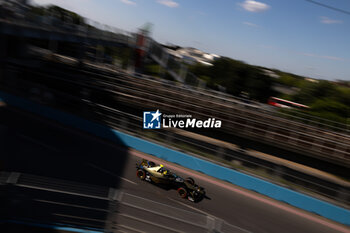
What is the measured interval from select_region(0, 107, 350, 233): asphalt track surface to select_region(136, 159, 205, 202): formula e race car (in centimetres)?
21

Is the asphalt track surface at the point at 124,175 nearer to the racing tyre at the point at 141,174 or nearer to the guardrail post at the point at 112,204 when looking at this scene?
the racing tyre at the point at 141,174

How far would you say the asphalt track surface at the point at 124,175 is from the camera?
7535mm

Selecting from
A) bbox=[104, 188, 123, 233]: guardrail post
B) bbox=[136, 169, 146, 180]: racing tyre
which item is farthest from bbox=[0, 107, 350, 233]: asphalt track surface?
bbox=[104, 188, 123, 233]: guardrail post

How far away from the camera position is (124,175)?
8539mm

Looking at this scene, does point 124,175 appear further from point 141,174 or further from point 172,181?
point 172,181

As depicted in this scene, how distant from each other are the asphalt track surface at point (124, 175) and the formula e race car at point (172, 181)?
0.21 m

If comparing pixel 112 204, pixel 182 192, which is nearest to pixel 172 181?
pixel 182 192

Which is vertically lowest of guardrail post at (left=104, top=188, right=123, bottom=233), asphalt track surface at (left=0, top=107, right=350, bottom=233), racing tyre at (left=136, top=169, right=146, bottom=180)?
asphalt track surface at (left=0, top=107, right=350, bottom=233)

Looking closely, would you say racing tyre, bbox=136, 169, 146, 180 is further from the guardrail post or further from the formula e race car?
the guardrail post

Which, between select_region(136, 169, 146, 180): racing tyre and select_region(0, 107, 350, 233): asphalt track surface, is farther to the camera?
select_region(136, 169, 146, 180): racing tyre

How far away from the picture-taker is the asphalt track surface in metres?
7.54

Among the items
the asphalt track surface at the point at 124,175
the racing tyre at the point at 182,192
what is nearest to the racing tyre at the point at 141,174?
the asphalt track surface at the point at 124,175

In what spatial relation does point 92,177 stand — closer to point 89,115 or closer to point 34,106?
point 89,115

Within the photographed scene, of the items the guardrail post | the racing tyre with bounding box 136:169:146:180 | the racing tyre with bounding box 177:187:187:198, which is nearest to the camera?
the guardrail post
